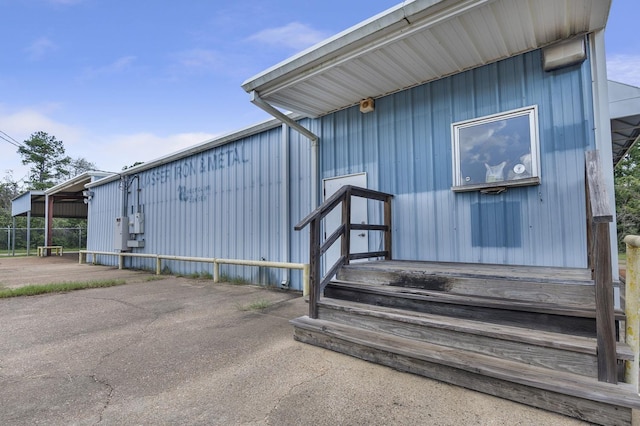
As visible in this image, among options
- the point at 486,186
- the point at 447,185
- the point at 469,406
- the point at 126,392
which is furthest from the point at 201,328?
the point at 486,186

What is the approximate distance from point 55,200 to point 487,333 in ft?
79.6

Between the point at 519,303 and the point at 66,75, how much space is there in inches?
757

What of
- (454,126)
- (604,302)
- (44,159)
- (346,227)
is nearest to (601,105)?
(454,126)

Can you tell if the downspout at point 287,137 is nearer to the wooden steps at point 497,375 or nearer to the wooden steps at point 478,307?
the wooden steps at point 478,307

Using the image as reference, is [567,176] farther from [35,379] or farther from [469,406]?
[35,379]

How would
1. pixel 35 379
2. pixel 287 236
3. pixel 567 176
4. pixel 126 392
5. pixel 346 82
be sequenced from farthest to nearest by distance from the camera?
1. pixel 287 236
2. pixel 346 82
3. pixel 567 176
4. pixel 35 379
5. pixel 126 392

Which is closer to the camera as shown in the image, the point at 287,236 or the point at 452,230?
the point at 452,230

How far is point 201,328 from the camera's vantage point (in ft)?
11.8

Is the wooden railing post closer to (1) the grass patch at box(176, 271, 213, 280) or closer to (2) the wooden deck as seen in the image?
(2) the wooden deck

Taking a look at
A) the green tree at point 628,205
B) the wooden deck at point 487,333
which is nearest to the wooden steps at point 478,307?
the wooden deck at point 487,333

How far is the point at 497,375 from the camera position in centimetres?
188

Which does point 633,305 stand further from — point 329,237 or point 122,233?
point 122,233

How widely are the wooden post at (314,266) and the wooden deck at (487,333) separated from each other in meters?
0.09

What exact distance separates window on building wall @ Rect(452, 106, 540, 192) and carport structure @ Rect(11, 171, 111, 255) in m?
14.3
